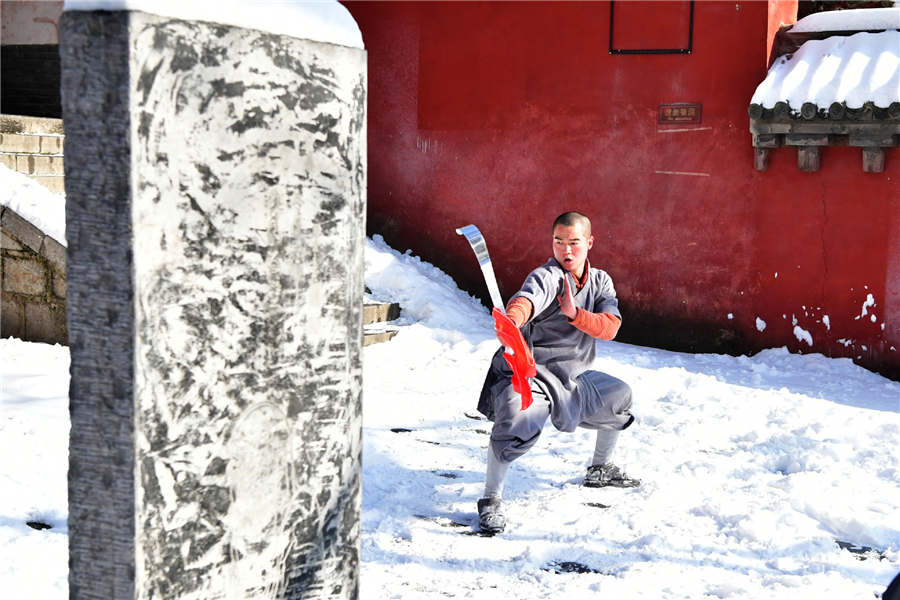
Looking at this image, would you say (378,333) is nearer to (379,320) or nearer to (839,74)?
(379,320)

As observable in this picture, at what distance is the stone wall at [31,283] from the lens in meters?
6.24

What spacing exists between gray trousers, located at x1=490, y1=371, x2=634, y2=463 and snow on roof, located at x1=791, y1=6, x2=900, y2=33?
472 cm

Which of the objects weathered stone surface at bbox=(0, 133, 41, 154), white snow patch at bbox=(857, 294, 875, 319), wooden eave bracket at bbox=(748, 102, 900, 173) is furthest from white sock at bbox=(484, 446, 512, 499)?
weathered stone surface at bbox=(0, 133, 41, 154)

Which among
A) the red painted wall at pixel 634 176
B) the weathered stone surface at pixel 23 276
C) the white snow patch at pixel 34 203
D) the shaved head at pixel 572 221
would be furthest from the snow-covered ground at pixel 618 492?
the shaved head at pixel 572 221

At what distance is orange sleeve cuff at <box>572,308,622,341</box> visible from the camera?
3994 millimetres

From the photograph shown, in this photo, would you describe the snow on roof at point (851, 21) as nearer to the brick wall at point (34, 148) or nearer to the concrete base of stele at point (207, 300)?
the brick wall at point (34, 148)

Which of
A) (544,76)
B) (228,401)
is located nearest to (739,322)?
(544,76)

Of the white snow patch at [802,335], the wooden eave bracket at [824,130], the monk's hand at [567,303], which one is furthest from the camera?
the white snow patch at [802,335]

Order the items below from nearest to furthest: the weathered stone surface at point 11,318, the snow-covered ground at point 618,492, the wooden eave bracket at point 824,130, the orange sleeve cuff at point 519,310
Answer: the snow-covered ground at point 618,492
the orange sleeve cuff at point 519,310
the weathered stone surface at point 11,318
the wooden eave bracket at point 824,130

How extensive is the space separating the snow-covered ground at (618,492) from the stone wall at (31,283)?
0.20 meters

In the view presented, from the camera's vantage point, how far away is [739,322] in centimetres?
780

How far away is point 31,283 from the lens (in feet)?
20.9

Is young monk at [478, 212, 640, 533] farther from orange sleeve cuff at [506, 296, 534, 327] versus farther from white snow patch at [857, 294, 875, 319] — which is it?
white snow patch at [857, 294, 875, 319]

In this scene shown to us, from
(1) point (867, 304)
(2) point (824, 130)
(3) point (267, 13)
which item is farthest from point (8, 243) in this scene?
(1) point (867, 304)
